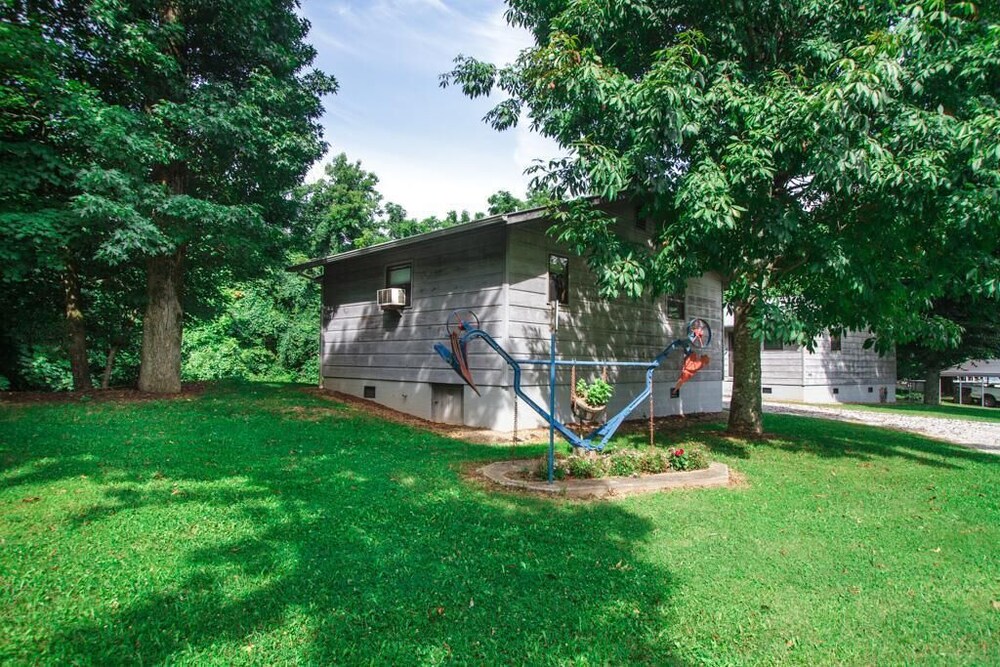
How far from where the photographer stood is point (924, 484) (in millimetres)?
6691

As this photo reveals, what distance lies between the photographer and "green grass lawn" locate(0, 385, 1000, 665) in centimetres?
274

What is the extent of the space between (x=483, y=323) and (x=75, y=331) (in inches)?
347

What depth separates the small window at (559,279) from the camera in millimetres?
10641

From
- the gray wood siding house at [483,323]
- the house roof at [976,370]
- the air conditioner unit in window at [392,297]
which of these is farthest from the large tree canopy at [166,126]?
the house roof at [976,370]

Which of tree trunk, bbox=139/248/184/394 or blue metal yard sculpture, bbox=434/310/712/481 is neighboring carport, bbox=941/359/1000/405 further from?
tree trunk, bbox=139/248/184/394

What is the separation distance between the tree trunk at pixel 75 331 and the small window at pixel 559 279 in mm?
9879

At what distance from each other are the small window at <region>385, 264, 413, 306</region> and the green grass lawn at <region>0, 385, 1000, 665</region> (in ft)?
18.3

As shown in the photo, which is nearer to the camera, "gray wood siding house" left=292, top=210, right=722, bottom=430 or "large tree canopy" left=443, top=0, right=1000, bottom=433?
"large tree canopy" left=443, top=0, right=1000, bottom=433

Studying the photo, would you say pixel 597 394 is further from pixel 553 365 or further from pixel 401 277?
pixel 401 277

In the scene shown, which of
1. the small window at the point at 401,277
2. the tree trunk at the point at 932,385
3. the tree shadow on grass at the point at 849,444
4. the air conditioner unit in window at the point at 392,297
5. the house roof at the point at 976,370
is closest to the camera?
the tree shadow on grass at the point at 849,444

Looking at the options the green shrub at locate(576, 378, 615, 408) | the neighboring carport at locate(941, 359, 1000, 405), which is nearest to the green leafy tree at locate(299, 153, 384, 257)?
the green shrub at locate(576, 378, 615, 408)

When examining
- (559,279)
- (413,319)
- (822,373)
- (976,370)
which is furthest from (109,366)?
(976,370)

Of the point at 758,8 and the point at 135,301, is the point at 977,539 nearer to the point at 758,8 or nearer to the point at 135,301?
the point at 758,8

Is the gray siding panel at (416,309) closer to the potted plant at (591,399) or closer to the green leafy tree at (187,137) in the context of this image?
the green leafy tree at (187,137)
